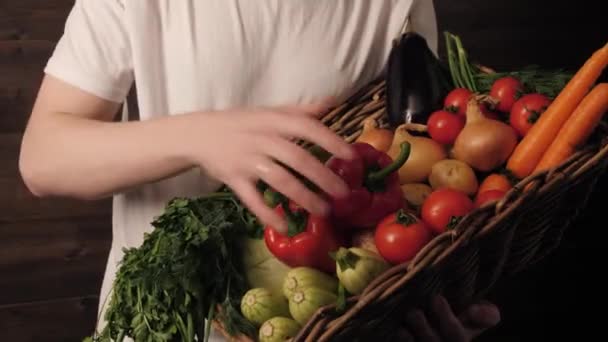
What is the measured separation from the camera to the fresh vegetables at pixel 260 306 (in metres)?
0.75

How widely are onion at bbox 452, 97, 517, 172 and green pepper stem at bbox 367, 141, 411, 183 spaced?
18 cm

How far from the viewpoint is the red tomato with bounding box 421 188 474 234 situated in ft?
2.65

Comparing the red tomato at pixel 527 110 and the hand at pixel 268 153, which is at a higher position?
the hand at pixel 268 153

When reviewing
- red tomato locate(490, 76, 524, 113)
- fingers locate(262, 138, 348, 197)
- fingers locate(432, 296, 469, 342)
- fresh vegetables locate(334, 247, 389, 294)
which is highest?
fingers locate(262, 138, 348, 197)

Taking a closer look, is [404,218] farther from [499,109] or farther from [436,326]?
[499,109]

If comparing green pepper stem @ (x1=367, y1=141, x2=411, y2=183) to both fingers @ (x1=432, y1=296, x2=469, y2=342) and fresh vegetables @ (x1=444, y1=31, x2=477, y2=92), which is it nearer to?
fingers @ (x1=432, y1=296, x2=469, y2=342)

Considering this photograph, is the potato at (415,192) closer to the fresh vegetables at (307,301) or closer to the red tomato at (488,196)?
the red tomato at (488,196)

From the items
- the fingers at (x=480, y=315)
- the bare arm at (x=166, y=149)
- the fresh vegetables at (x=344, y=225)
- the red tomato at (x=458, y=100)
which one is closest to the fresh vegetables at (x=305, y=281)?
the fresh vegetables at (x=344, y=225)

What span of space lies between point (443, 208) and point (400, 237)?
0.26ft

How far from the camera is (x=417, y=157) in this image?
95 cm

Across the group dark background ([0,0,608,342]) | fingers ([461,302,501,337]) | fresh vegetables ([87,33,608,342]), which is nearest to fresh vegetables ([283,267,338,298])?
fresh vegetables ([87,33,608,342])

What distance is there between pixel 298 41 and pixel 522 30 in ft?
7.43

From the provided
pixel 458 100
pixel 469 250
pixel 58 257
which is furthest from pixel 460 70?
pixel 58 257

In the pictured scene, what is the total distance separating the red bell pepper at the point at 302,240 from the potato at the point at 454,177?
0.19m
